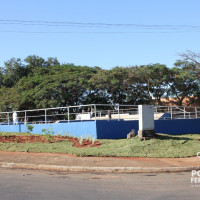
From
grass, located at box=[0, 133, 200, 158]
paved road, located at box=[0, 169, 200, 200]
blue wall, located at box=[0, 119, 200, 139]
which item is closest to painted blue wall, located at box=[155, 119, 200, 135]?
blue wall, located at box=[0, 119, 200, 139]

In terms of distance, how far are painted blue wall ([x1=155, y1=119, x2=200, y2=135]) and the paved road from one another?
11755mm

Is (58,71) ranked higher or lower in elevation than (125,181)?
higher

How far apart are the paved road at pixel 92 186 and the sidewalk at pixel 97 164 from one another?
0.63 metres

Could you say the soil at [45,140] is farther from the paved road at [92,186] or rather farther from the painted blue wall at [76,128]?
the paved road at [92,186]

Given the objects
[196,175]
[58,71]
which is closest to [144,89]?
[58,71]

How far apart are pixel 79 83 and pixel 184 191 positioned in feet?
93.5

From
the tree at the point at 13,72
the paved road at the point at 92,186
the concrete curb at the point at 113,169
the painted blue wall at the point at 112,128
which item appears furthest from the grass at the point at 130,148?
the tree at the point at 13,72

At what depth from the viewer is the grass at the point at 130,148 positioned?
12.9 m

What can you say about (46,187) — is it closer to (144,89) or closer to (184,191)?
(184,191)

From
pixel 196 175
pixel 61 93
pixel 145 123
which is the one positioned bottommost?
pixel 196 175

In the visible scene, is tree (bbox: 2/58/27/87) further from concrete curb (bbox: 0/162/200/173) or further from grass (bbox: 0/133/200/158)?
concrete curb (bbox: 0/162/200/173)

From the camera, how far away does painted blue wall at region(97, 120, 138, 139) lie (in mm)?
17625

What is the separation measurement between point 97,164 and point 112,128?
294 inches

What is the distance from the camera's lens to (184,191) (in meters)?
7.10
